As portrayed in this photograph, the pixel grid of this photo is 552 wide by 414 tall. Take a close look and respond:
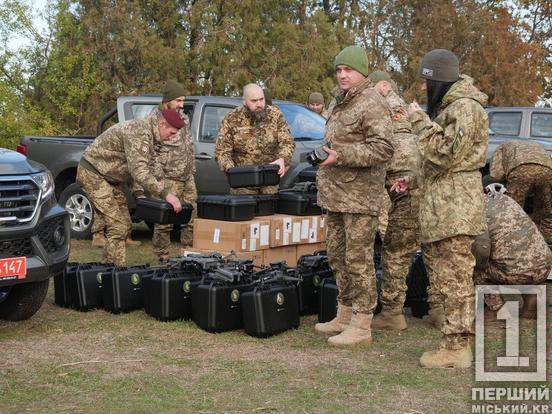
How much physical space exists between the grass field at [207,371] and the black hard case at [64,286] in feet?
1.02

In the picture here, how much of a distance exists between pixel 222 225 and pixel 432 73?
3197 millimetres

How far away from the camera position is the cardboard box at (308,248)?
8720mm

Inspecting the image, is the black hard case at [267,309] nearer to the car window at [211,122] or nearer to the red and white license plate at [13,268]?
the red and white license plate at [13,268]

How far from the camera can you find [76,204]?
11.2 meters

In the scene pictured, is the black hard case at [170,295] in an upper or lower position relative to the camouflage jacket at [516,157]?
lower

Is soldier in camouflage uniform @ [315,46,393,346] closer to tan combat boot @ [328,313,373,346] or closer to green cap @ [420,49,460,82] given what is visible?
tan combat boot @ [328,313,373,346]

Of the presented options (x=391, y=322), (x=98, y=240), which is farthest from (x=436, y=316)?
(x=98, y=240)

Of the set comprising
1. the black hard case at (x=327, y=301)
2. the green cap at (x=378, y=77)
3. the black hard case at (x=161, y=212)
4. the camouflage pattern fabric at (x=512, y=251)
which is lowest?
the black hard case at (x=327, y=301)

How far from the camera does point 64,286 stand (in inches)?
285

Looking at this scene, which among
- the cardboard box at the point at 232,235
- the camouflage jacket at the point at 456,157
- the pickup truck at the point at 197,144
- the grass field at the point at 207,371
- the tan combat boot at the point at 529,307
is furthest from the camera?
the pickup truck at the point at 197,144

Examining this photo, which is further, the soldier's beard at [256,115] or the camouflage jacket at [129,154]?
the soldier's beard at [256,115]

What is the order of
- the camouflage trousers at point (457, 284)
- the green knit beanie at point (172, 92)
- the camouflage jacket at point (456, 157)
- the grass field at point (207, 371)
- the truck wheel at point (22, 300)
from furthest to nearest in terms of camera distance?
the green knit beanie at point (172, 92) → the truck wheel at point (22, 300) → the camouflage trousers at point (457, 284) → the camouflage jacket at point (456, 157) → the grass field at point (207, 371)

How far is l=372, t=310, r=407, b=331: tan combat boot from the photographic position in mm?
6668
